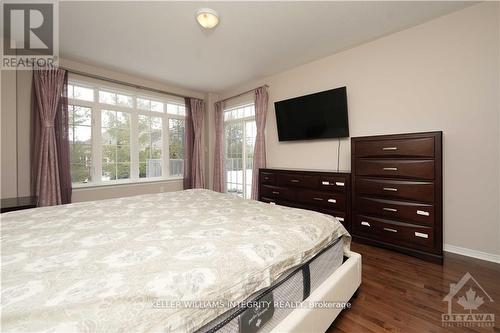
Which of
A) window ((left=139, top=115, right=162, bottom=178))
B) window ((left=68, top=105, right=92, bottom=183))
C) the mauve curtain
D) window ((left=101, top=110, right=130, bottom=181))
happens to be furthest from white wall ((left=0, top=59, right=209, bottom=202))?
the mauve curtain

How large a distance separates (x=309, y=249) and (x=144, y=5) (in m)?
2.84

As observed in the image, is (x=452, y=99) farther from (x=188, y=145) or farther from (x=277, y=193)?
(x=188, y=145)

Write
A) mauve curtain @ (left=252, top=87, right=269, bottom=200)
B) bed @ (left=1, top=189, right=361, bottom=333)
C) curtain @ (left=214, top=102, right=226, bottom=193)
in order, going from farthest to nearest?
curtain @ (left=214, top=102, right=226, bottom=193), mauve curtain @ (left=252, top=87, right=269, bottom=200), bed @ (left=1, top=189, right=361, bottom=333)

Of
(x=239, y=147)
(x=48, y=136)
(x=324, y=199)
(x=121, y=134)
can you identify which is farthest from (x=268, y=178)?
(x=48, y=136)

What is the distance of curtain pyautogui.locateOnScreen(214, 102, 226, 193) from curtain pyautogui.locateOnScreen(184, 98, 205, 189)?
0.38 metres

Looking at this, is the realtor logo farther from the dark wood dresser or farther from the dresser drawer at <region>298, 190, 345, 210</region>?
the dresser drawer at <region>298, 190, 345, 210</region>

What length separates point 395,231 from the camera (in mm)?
2484

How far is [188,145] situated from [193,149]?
144 mm

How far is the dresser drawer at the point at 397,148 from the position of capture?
7.45ft

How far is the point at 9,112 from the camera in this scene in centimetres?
301

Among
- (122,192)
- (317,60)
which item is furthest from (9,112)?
(317,60)

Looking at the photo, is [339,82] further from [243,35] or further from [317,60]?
[243,35]

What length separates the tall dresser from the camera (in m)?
2.25

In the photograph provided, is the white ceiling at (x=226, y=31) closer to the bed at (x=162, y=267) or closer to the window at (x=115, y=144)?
the window at (x=115, y=144)
